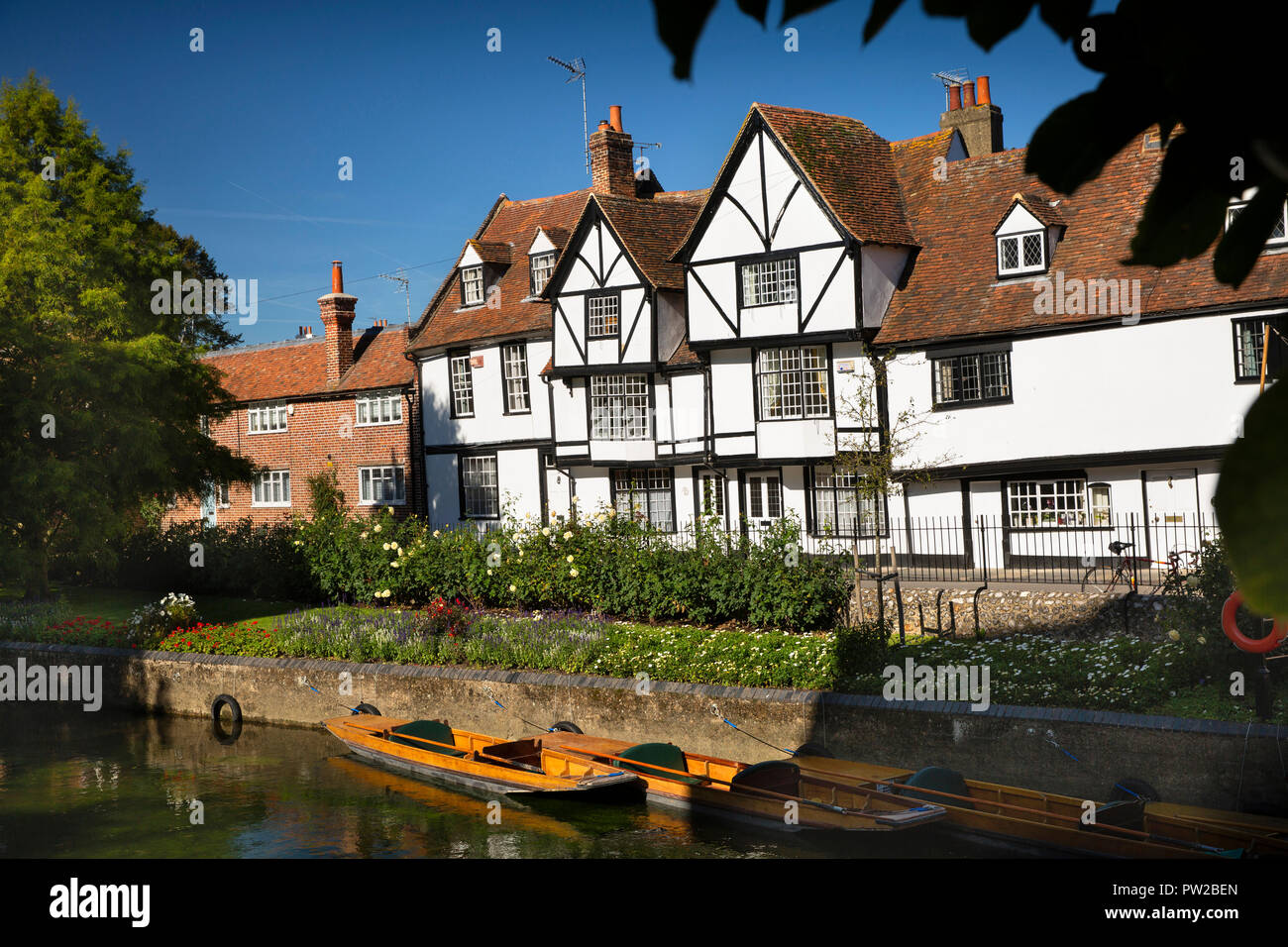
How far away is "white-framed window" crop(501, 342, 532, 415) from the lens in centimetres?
3338

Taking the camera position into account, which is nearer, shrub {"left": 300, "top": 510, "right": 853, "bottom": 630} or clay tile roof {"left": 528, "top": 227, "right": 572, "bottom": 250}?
shrub {"left": 300, "top": 510, "right": 853, "bottom": 630}

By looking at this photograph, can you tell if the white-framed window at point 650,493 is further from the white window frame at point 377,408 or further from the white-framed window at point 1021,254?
the white-framed window at point 1021,254

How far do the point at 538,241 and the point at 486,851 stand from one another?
23289mm

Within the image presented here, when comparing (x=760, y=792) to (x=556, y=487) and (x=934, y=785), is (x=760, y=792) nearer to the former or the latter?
(x=934, y=785)

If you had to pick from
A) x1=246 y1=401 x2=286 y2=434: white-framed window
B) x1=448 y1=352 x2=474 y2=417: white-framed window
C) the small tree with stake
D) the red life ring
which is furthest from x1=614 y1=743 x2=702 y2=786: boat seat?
x1=246 y1=401 x2=286 y2=434: white-framed window

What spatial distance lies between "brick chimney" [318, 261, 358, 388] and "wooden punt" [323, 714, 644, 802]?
2405cm

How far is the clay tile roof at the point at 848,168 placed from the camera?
26.0 m

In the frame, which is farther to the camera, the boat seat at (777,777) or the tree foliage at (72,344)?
the tree foliage at (72,344)

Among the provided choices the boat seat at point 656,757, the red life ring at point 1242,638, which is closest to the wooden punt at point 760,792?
the boat seat at point 656,757

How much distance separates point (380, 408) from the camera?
3775 centimetres

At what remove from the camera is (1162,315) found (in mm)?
22109

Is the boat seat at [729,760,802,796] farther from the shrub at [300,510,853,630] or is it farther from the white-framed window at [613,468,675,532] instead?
the white-framed window at [613,468,675,532]

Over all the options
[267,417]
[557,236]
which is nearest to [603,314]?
[557,236]

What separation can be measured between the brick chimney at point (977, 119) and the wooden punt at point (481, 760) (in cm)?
1964
